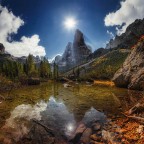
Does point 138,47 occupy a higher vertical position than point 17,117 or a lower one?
higher

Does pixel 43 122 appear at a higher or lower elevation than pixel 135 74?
lower

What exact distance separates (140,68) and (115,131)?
98.1 feet

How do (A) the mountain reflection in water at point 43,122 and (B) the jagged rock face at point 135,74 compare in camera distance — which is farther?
(B) the jagged rock face at point 135,74

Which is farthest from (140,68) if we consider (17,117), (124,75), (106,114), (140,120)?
(17,117)

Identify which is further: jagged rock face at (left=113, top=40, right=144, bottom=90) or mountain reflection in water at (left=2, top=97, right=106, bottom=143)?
jagged rock face at (left=113, top=40, right=144, bottom=90)

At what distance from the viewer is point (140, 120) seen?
14789 mm

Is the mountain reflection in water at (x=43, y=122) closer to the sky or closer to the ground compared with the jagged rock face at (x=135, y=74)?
closer to the ground

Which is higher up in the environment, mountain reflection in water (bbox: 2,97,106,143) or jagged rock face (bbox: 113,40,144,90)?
jagged rock face (bbox: 113,40,144,90)

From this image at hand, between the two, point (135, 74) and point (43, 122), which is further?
point (135, 74)

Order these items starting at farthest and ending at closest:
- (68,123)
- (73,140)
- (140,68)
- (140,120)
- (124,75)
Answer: (124,75) < (140,68) < (68,123) < (140,120) < (73,140)

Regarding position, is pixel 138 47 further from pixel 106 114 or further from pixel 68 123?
pixel 68 123

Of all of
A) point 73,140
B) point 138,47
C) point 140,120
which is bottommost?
point 73,140

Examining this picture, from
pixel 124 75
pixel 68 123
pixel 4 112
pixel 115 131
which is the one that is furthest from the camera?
pixel 124 75

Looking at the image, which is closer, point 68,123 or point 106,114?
point 68,123
